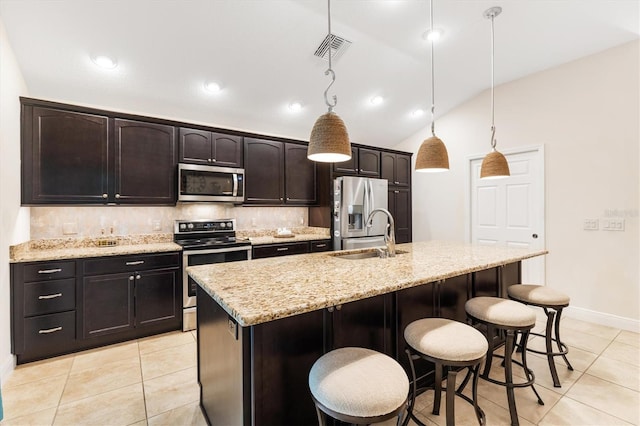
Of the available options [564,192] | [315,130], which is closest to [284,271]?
[315,130]

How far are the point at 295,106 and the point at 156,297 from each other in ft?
8.91

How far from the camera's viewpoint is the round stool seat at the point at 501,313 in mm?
1749

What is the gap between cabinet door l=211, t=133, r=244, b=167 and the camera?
3.58 meters

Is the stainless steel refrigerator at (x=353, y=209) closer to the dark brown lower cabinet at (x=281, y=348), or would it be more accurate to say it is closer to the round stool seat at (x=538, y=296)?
the round stool seat at (x=538, y=296)

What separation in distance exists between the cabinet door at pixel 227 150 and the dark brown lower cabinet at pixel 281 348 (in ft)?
7.23

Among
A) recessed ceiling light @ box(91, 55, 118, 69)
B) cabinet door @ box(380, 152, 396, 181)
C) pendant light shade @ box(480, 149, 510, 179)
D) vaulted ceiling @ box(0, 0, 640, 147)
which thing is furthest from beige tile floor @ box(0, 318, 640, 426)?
cabinet door @ box(380, 152, 396, 181)

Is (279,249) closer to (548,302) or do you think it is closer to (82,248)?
(82,248)

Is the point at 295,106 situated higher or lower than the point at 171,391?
higher

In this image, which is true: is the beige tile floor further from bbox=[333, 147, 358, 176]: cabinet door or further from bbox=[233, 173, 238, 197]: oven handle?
bbox=[333, 147, 358, 176]: cabinet door

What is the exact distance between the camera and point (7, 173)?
89.7 inches

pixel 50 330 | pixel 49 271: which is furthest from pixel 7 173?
pixel 50 330

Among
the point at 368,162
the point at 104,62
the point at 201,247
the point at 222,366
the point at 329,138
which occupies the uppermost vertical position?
the point at 104,62

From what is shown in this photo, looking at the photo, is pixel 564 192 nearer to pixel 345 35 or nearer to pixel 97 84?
pixel 345 35

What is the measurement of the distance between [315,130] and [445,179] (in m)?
3.80
